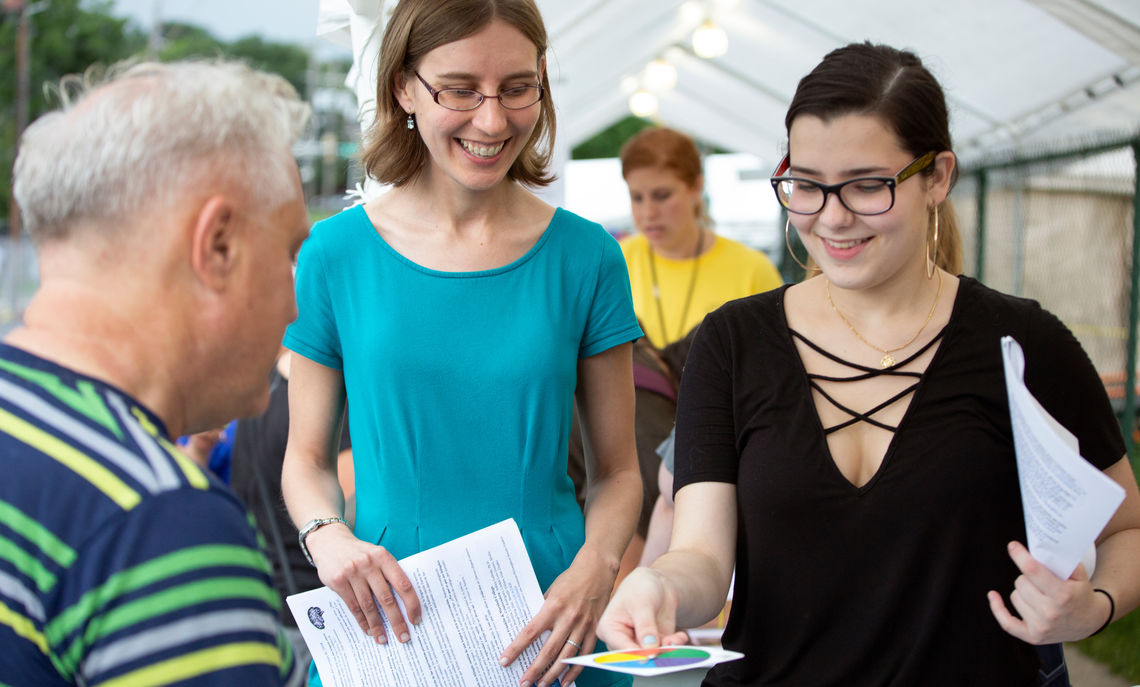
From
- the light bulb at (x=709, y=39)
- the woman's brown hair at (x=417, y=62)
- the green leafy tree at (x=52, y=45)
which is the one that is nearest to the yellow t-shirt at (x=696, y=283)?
the woman's brown hair at (x=417, y=62)

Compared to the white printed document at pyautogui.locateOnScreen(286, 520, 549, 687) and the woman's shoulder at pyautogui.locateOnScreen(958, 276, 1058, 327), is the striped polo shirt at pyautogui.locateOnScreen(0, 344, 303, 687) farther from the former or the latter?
the woman's shoulder at pyautogui.locateOnScreen(958, 276, 1058, 327)

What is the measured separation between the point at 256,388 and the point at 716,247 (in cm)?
366

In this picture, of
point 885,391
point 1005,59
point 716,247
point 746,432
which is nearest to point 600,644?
point 746,432

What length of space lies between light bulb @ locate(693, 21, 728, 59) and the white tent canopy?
9cm

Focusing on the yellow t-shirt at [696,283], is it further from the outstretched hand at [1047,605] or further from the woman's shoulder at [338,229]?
the outstretched hand at [1047,605]

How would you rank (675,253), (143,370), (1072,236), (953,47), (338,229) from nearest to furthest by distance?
1. (143,370)
2. (338,229)
3. (675,253)
4. (953,47)
5. (1072,236)

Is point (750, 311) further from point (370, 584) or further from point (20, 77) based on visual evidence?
point (20, 77)

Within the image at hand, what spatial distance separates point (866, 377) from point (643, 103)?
49.5 ft

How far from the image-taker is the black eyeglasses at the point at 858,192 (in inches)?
71.9

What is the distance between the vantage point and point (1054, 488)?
1362 millimetres

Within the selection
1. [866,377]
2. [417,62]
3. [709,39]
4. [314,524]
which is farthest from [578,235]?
[709,39]

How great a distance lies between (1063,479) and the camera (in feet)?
4.37

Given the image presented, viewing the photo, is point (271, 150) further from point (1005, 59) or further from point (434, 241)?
point (1005, 59)

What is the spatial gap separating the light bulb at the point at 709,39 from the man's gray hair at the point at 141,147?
→ 10371mm
